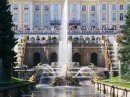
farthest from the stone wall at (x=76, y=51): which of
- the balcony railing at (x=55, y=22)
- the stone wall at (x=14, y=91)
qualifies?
the stone wall at (x=14, y=91)

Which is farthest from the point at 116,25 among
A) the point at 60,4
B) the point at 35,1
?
the point at 35,1

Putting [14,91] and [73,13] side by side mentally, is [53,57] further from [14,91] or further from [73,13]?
[14,91]

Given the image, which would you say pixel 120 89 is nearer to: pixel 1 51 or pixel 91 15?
pixel 1 51

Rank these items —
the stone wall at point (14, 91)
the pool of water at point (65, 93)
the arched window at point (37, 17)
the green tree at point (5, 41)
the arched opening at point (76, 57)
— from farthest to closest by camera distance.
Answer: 1. the arched window at point (37, 17)
2. the arched opening at point (76, 57)
3. the green tree at point (5, 41)
4. the pool of water at point (65, 93)
5. the stone wall at point (14, 91)

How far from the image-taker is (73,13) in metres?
103

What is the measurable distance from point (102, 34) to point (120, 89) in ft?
190

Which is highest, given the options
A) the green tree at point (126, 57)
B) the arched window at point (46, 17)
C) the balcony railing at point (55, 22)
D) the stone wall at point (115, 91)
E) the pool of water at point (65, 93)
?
the arched window at point (46, 17)

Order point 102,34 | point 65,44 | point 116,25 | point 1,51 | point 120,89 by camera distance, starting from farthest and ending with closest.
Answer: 1. point 116,25
2. point 102,34
3. point 65,44
4. point 1,51
5. point 120,89

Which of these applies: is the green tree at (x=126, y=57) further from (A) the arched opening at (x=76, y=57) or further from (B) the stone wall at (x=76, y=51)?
(A) the arched opening at (x=76, y=57)

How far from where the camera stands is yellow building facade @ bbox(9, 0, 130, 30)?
3981 inches

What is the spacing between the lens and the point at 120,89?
86.1 feet

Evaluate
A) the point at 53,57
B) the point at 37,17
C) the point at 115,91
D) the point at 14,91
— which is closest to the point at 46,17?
the point at 37,17

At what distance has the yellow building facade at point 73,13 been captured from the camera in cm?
10112

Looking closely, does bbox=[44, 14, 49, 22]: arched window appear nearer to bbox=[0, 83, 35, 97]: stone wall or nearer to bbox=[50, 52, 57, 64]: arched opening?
bbox=[50, 52, 57, 64]: arched opening
